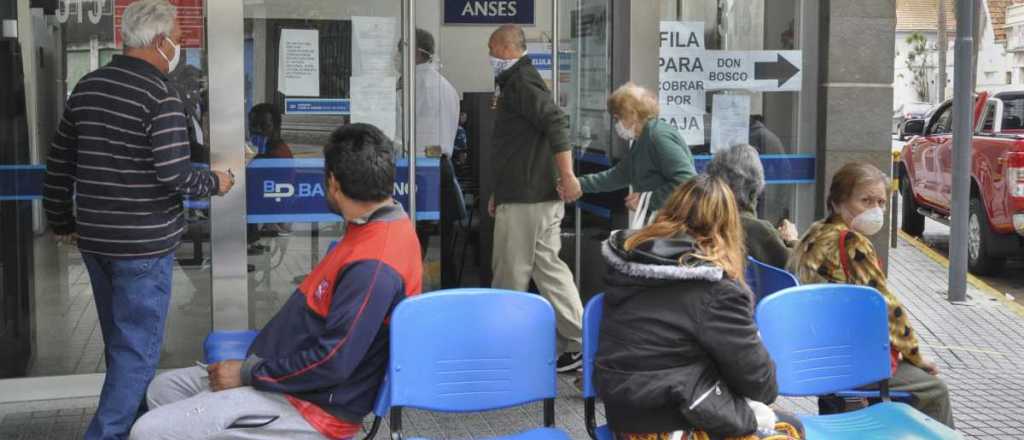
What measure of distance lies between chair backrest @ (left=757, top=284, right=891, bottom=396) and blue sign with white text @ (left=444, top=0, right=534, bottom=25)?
3.84 m

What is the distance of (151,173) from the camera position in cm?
484

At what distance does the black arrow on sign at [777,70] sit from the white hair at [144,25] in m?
3.85

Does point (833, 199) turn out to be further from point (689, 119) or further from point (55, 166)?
point (55, 166)

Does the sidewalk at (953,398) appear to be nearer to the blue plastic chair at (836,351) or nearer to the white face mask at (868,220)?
the blue plastic chair at (836,351)

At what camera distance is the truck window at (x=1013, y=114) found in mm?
12836

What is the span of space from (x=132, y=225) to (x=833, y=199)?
2757mm

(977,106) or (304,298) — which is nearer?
(304,298)

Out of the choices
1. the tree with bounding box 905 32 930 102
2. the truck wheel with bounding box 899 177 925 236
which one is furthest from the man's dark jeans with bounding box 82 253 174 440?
→ the tree with bounding box 905 32 930 102

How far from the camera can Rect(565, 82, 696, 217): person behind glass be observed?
5984 mm

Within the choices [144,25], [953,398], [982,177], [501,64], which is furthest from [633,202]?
[982,177]

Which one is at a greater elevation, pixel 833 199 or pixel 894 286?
pixel 833 199

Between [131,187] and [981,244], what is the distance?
9324mm

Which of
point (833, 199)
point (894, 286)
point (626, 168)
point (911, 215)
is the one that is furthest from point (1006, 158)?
point (833, 199)

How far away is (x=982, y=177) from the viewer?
11.7 meters
